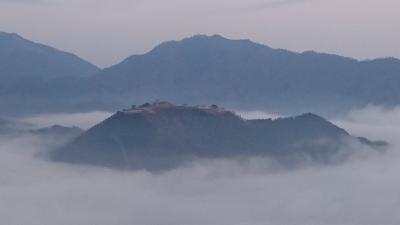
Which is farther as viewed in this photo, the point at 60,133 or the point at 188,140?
the point at 60,133

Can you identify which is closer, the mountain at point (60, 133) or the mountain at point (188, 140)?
the mountain at point (188, 140)

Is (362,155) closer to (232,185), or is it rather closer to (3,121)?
(232,185)

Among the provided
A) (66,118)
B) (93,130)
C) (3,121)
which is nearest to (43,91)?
(66,118)

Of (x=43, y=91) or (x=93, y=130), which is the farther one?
(x=43, y=91)

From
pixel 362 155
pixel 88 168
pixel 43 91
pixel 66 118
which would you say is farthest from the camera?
pixel 43 91

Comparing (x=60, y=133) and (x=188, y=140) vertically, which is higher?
(x=60, y=133)

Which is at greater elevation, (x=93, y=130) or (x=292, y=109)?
(x=292, y=109)

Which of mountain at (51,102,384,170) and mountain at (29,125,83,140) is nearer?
mountain at (51,102,384,170)

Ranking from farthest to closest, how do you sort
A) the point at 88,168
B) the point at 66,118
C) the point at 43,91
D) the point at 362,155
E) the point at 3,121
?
the point at 43,91, the point at 66,118, the point at 3,121, the point at 362,155, the point at 88,168
